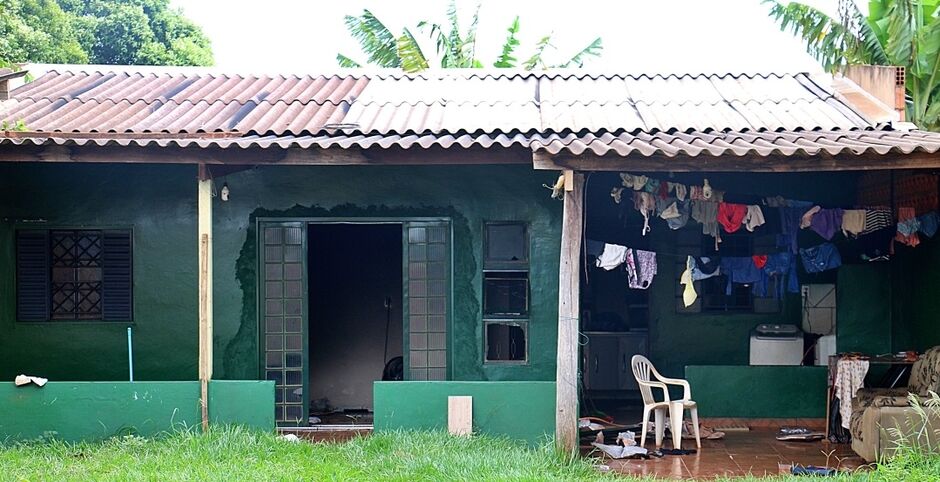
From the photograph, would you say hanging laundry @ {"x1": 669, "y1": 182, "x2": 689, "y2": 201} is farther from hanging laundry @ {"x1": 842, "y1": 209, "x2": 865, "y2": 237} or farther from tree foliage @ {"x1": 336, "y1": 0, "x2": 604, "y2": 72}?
tree foliage @ {"x1": 336, "y1": 0, "x2": 604, "y2": 72}

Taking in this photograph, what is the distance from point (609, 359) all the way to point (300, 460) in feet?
19.3

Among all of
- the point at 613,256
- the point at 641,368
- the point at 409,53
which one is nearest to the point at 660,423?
the point at 641,368

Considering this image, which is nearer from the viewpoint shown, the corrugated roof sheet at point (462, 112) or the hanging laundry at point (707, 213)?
the corrugated roof sheet at point (462, 112)

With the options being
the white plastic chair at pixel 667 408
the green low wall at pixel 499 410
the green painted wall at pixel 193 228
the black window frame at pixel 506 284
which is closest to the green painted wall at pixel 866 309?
the white plastic chair at pixel 667 408

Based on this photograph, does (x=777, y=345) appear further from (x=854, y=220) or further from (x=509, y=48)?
(x=509, y=48)

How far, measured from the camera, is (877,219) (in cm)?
949

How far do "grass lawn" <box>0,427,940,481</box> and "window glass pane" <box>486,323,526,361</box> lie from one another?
1460 mm

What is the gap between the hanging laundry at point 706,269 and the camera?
10180 mm

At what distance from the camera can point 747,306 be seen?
10930mm

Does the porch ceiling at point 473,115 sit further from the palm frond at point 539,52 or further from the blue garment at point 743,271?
the palm frond at point 539,52

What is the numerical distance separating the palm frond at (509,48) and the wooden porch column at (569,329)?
10692 millimetres

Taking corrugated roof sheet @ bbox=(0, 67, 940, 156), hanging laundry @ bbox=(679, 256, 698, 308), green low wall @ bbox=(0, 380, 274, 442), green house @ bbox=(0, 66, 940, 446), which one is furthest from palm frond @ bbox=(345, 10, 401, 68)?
green low wall @ bbox=(0, 380, 274, 442)

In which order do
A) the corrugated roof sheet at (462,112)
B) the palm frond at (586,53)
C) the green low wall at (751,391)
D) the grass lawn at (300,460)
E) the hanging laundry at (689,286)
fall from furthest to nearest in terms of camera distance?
the palm frond at (586,53) < the green low wall at (751,391) < the hanging laundry at (689,286) < the corrugated roof sheet at (462,112) < the grass lawn at (300,460)

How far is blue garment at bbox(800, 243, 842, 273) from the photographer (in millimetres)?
9992
